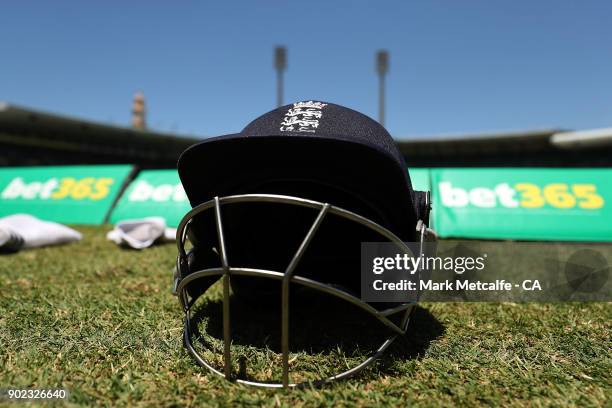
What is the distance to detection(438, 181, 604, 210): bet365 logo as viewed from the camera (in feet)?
14.9

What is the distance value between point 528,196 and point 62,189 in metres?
5.79

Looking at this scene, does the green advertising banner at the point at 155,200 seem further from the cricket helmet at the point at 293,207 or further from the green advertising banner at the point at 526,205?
the cricket helmet at the point at 293,207

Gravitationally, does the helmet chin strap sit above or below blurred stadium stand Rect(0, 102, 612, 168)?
above

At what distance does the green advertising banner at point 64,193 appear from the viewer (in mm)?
5945

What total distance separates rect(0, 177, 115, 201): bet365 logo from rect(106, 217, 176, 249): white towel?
2378 millimetres

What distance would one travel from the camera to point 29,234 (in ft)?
12.1

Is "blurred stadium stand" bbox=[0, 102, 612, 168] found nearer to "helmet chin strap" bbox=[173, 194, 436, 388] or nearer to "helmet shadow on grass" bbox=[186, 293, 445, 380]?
"helmet shadow on grass" bbox=[186, 293, 445, 380]

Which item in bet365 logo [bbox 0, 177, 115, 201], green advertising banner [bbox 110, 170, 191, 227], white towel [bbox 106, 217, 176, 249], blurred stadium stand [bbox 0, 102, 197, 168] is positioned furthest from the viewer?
blurred stadium stand [bbox 0, 102, 197, 168]

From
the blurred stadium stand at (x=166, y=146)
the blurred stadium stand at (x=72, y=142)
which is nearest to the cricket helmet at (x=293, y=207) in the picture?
the blurred stadium stand at (x=72, y=142)

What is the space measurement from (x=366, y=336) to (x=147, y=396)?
74cm

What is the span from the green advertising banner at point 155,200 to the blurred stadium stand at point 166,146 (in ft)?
24.9

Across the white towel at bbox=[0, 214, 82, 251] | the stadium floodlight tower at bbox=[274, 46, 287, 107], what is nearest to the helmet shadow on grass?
the white towel at bbox=[0, 214, 82, 251]

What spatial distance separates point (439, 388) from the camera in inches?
47.9

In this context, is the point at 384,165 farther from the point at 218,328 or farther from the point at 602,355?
the point at 602,355
